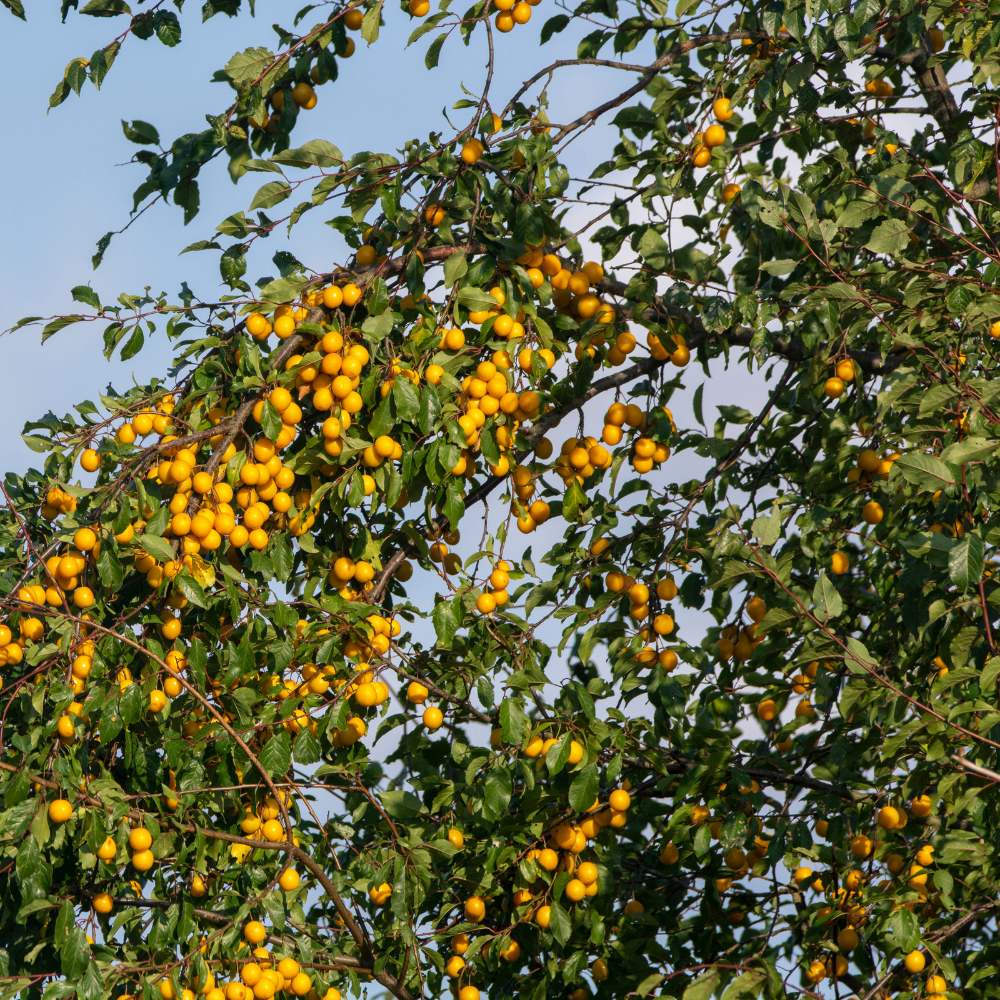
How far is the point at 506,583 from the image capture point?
10.1ft

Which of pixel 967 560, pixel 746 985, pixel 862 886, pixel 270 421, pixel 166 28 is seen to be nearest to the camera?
pixel 967 560

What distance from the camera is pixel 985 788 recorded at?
266 cm

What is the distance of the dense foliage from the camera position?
2.67m

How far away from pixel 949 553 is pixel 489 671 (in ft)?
4.51

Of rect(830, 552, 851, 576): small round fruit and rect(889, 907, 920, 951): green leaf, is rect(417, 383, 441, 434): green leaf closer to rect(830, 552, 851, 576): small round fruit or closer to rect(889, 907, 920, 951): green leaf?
rect(830, 552, 851, 576): small round fruit

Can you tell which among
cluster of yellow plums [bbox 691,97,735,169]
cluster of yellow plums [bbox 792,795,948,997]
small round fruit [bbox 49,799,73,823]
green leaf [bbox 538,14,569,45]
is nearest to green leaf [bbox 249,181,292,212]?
green leaf [bbox 538,14,569,45]

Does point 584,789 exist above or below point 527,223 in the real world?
below

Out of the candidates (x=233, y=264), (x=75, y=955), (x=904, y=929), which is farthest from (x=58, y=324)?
(x=904, y=929)

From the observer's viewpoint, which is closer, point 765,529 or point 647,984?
point 647,984

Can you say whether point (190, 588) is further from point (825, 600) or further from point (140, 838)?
point (825, 600)

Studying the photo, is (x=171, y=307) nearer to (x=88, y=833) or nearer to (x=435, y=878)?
(x=88, y=833)

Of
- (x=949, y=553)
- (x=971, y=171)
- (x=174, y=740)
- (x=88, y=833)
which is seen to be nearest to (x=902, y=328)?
(x=971, y=171)

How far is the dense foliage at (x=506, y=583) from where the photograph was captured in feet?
8.77

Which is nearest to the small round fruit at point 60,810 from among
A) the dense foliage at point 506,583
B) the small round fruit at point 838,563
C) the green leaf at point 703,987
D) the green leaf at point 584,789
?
the dense foliage at point 506,583
